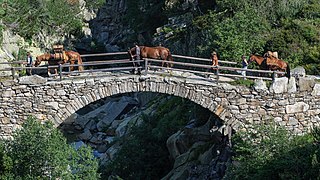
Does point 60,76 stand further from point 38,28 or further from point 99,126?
point 38,28

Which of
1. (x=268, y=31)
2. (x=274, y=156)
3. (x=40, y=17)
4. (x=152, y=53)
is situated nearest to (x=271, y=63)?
(x=152, y=53)

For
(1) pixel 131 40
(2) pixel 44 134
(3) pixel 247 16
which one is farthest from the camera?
(1) pixel 131 40

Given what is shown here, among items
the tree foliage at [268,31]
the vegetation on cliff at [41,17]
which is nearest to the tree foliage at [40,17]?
the vegetation on cliff at [41,17]

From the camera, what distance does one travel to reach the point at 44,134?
20.9 metres

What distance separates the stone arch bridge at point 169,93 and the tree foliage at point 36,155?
152 cm

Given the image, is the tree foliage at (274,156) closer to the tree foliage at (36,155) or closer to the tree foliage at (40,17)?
the tree foliage at (36,155)

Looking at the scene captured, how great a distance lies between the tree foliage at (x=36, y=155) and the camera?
2058 cm

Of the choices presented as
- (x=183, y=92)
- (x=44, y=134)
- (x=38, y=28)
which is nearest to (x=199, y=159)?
(x=183, y=92)

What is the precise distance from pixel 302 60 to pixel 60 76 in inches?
440

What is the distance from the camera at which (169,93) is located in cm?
2333

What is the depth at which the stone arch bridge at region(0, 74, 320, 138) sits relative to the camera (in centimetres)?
2272

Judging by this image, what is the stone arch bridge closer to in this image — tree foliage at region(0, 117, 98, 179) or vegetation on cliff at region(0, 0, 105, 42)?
tree foliage at region(0, 117, 98, 179)

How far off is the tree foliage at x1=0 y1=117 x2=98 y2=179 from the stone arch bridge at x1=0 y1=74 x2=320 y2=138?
1.52 m

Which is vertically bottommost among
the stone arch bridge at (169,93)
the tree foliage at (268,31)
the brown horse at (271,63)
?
the stone arch bridge at (169,93)
